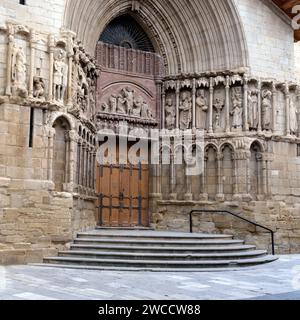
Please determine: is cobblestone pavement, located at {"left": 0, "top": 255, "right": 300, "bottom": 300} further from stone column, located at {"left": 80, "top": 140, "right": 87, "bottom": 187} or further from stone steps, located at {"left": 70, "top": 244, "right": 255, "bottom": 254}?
stone column, located at {"left": 80, "top": 140, "right": 87, "bottom": 187}

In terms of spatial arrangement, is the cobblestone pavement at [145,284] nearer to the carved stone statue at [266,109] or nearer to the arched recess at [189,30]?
the carved stone statue at [266,109]

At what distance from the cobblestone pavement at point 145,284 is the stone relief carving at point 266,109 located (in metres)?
4.58

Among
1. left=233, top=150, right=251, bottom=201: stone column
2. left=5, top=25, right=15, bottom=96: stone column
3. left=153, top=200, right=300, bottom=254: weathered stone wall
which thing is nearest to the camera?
left=5, top=25, right=15, bottom=96: stone column

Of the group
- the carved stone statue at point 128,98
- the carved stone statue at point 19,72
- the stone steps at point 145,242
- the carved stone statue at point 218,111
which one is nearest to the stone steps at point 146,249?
the stone steps at point 145,242

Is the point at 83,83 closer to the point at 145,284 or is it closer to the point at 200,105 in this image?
the point at 200,105

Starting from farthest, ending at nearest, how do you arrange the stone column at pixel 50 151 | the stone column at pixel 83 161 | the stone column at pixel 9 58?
the stone column at pixel 83 161, the stone column at pixel 50 151, the stone column at pixel 9 58

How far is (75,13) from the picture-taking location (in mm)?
10109

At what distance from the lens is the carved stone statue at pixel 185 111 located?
12.4 m

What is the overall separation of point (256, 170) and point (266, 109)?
1.58 metres

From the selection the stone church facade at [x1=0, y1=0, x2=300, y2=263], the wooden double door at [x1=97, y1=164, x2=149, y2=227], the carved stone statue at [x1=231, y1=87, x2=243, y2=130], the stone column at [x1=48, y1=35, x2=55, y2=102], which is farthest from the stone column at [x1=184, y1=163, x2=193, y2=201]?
the stone column at [x1=48, y1=35, x2=55, y2=102]

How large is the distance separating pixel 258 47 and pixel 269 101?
1417mm

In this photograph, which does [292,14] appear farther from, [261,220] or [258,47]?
[261,220]

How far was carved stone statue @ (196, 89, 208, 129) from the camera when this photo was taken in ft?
40.3

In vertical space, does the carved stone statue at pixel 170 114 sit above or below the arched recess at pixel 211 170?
above
